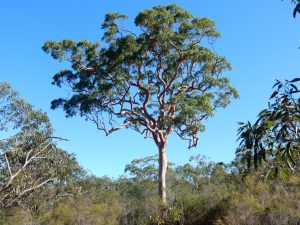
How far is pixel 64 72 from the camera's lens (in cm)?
1892

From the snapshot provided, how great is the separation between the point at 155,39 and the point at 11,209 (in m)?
8.66

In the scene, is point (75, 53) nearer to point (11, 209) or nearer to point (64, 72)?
point (64, 72)

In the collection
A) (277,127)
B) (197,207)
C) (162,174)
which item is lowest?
(277,127)

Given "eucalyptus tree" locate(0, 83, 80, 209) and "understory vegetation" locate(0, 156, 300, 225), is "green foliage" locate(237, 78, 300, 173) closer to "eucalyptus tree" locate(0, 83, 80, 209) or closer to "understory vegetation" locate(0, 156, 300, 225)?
"understory vegetation" locate(0, 156, 300, 225)

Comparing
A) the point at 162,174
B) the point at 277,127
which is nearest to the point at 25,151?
the point at 162,174

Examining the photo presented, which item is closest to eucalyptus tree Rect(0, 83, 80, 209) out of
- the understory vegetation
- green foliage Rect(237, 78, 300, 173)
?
the understory vegetation

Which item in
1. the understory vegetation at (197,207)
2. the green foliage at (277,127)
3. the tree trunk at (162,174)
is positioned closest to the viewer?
the green foliage at (277,127)

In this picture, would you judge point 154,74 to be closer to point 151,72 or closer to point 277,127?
point 151,72

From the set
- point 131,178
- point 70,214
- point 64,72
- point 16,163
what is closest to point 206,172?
point 131,178

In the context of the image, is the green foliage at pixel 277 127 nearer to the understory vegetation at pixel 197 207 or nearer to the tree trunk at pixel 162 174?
the understory vegetation at pixel 197 207

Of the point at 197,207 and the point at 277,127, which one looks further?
the point at 197,207

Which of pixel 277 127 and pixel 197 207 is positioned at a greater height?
pixel 197 207

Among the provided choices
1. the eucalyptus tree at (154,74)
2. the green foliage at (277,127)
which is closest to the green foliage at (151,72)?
the eucalyptus tree at (154,74)

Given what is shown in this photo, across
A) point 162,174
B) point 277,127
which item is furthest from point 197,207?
point 277,127
